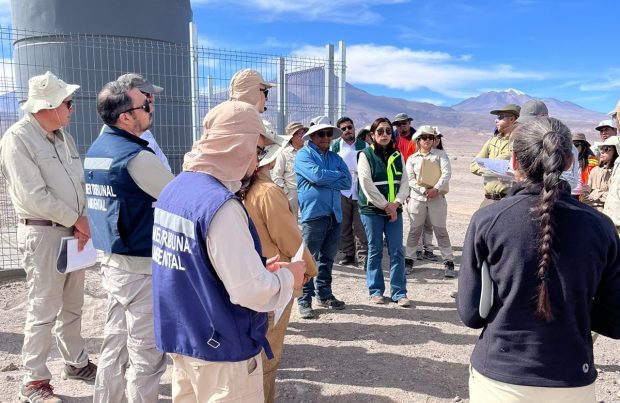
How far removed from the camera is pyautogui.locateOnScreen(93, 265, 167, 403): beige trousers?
9.21 ft

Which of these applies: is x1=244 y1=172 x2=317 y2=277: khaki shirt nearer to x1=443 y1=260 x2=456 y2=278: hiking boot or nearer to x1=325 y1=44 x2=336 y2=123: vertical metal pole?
x1=443 y1=260 x2=456 y2=278: hiking boot

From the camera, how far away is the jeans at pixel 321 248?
17.5ft

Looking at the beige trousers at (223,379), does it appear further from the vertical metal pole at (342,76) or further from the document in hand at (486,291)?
the vertical metal pole at (342,76)

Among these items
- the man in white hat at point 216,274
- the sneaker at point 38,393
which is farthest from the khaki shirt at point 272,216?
the sneaker at point 38,393

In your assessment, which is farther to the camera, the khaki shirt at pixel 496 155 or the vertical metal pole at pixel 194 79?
the vertical metal pole at pixel 194 79

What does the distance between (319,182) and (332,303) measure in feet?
4.57

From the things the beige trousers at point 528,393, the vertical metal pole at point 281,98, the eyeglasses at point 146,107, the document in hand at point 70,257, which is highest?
the vertical metal pole at point 281,98

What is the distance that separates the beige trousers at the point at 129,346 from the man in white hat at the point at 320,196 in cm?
249

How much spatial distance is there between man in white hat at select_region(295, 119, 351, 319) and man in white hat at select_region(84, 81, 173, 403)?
242cm

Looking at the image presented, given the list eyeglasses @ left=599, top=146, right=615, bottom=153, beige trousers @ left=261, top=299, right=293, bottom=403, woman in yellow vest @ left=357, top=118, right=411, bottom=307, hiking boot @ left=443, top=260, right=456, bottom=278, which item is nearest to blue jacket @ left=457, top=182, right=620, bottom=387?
beige trousers @ left=261, top=299, right=293, bottom=403

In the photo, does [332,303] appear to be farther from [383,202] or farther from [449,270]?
[449,270]

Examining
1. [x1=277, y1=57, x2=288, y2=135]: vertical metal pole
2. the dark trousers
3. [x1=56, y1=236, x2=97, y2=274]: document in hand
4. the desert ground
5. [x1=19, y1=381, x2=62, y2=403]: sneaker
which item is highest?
[x1=277, y1=57, x2=288, y2=135]: vertical metal pole

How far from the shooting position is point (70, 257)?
353cm

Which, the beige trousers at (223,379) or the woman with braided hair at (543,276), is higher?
the woman with braided hair at (543,276)
